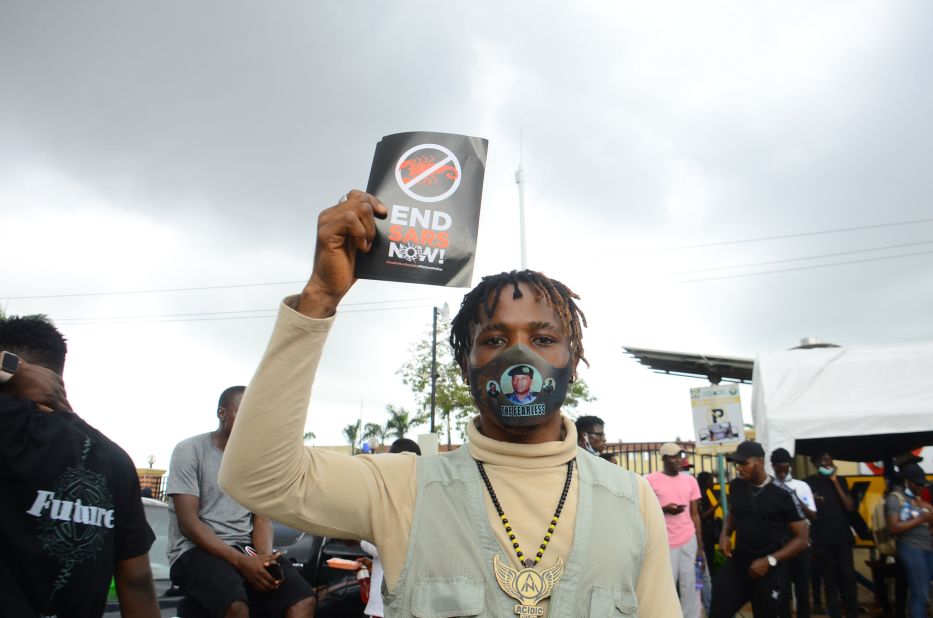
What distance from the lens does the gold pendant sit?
155 centimetres

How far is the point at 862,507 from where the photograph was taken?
10.6 m

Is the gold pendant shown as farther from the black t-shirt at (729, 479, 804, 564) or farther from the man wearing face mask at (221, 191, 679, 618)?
the black t-shirt at (729, 479, 804, 564)

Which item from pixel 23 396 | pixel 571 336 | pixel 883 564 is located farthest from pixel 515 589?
pixel 883 564

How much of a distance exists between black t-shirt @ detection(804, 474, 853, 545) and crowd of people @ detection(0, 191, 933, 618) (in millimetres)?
7676

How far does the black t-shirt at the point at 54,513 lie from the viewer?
7.20 feet

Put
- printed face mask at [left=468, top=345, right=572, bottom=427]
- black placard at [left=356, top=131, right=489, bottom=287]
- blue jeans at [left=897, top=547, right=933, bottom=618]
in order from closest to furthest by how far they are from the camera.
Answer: printed face mask at [left=468, top=345, right=572, bottom=427], black placard at [left=356, top=131, right=489, bottom=287], blue jeans at [left=897, top=547, right=933, bottom=618]

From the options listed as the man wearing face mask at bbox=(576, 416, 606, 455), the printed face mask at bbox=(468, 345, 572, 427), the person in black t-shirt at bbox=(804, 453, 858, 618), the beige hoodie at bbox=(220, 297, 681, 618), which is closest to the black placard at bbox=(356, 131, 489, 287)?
the printed face mask at bbox=(468, 345, 572, 427)

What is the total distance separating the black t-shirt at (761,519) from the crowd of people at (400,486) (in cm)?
510

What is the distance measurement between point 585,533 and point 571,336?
58 centimetres

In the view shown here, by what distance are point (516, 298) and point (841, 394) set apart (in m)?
9.30

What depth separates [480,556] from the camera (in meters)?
1.60

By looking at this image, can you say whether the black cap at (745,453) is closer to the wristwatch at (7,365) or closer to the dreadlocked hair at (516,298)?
the dreadlocked hair at (516,298)

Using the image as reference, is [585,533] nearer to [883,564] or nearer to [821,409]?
[821,409]

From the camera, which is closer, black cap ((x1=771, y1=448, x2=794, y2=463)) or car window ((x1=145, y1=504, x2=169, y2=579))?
car window ((x1=145, y1=504, x2=169, y2=579))
